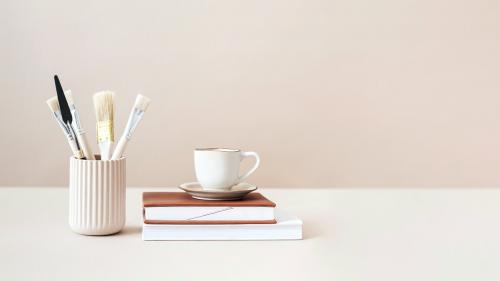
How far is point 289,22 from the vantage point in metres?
2.81

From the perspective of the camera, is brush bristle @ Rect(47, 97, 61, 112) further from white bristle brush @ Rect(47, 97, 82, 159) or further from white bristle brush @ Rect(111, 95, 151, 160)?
white bristle brush @ Rect(111, 95, 151, 160)

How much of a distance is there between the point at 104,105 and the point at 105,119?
0.09 ft

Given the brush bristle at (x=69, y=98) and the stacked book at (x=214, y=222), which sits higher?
the brush bristle at (x=69, y=98)

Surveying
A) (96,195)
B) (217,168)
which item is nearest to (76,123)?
(96,195)

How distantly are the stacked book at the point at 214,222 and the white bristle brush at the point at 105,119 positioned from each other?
0.12 m

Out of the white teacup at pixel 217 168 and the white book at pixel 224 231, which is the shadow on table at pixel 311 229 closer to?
the white book at pixel 224 231

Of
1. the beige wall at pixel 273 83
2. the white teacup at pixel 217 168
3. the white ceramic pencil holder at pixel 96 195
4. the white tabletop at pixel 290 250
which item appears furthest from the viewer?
the beige wall at pixel 273 83

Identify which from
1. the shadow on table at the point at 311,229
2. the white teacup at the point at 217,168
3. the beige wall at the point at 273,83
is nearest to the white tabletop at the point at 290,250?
the shadow on table at the point at 311,229

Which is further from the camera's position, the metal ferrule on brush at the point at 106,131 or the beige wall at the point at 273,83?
the beige wall at the point at 273,83

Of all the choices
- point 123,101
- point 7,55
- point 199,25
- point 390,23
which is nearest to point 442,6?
point 390,23

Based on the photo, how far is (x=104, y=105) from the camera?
3.55 ft

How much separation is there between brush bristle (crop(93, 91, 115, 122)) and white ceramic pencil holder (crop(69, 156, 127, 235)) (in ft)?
0.28

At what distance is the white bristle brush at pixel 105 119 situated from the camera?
3.54ft

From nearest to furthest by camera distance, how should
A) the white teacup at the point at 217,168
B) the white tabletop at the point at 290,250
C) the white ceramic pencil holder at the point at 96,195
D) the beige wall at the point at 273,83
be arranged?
the white tabletop at the point at 290,250 < the white ceramic pencil holder at the point at 96,195 < the white teacup at the point at 217,168 < the beige wall at the point at 273,83
